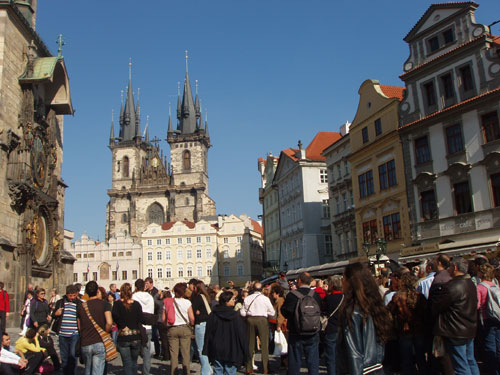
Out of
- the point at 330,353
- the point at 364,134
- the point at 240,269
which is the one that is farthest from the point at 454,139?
the point at 240,269

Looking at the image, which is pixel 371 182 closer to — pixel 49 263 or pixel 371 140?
pixel 371 140

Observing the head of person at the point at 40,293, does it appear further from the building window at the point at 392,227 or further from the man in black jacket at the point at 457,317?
the building window at the point at 392,227

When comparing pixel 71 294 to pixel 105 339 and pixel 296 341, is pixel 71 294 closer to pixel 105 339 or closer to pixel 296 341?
pixel 105 339

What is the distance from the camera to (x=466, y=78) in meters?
22.3

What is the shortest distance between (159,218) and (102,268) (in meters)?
19.5

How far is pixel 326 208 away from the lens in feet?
132

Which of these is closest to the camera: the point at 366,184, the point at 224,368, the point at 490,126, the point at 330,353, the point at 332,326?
the point at 224,368

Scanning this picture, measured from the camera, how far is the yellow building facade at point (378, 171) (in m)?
25.8

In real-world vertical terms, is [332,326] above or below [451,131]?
below

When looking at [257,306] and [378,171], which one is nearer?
[257,306]

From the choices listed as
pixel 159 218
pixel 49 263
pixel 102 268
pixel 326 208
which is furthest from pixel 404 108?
pixel 159 218

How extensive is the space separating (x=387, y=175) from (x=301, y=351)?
70.1ft

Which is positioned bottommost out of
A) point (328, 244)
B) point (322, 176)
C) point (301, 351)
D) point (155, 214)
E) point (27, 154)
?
point (301, 351)

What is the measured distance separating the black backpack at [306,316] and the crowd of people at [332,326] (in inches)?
0.5
